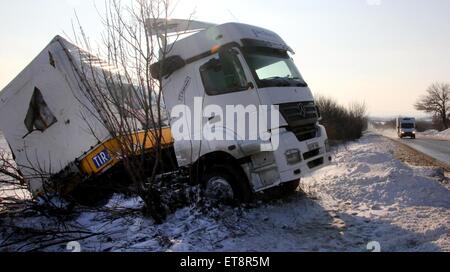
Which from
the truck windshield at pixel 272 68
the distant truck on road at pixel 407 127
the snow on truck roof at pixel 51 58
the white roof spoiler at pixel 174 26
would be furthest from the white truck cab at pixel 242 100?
the distant truck on road at pixel 407 127

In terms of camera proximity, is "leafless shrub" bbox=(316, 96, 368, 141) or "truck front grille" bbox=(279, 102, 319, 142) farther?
"leafless shrub" bbox=(316, 96, 368, 141)

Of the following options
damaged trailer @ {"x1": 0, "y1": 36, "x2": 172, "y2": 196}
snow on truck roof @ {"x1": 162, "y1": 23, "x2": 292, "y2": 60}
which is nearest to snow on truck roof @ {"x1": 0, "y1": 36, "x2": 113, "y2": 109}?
damaged trailer @ {"x1": 0, "y1": 36, "x2": 172, "y2": 196}

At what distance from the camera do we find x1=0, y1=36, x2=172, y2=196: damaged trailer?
661 cm

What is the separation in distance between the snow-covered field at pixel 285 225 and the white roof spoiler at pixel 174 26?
295 centimetres

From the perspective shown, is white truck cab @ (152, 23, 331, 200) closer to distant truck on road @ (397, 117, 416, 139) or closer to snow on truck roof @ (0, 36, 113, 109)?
snow on truck roof @ (0, 36, 113, 109)

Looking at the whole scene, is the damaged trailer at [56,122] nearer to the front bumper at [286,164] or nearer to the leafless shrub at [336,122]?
the front bumper at [286,164]

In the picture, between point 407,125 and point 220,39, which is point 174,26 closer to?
point 220,39

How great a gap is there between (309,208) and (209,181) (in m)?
1.87

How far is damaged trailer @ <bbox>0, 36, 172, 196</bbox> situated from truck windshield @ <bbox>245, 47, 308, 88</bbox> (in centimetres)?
220

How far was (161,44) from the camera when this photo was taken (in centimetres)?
633

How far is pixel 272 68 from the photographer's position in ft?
20.4

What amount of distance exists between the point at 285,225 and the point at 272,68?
2586mm
